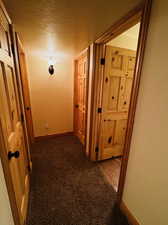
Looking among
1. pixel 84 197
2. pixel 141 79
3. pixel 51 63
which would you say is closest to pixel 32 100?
pixel 51 63

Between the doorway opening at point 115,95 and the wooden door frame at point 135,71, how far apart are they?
0.10 m

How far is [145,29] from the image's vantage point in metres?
0.86

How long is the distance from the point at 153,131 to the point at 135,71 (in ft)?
1.85

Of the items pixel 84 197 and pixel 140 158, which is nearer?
pixel 140 158

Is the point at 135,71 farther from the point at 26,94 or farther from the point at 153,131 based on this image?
the point at 26,94

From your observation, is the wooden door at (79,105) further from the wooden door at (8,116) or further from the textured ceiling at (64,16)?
the wooden door at (8,116)

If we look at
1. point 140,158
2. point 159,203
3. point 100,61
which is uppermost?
point 100,61

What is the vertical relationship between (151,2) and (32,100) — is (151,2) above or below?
above

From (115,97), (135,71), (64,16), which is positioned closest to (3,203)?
(135,71)

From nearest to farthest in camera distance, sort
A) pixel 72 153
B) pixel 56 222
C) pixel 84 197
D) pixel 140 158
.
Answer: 1. pixel 140 158
2. pixel 56 222
3. pixel 84 197
4. pixel 72 153

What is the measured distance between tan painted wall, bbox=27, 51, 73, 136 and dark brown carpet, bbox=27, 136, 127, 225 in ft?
2.84

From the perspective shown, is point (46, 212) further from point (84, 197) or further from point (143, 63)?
point (143, 63)

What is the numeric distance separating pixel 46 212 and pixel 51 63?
2.78 m

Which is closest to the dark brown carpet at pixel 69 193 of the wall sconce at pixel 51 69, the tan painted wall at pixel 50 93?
the tan painted wall at pixel 50 93
